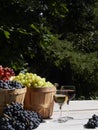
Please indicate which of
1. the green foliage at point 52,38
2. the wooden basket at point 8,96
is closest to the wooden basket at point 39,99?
the wooden basket at point 8,96

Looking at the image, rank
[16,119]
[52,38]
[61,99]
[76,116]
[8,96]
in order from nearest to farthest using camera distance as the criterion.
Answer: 1. [16,119]
2. [8,96]
3. [61,99]
4. [76,116]
5. [52,38]

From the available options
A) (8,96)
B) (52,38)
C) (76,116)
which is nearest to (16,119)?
(8,96)

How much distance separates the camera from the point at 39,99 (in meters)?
2.29

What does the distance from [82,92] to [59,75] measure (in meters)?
0.46

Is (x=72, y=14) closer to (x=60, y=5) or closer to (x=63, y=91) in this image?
(x=60, y=5)

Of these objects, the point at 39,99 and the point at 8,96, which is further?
the point at 39,99

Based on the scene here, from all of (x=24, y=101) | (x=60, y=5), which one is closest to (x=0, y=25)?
(x=60, y=5)

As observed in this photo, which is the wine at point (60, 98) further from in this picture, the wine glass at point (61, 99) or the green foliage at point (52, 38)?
the green foliage at point (52, 38)

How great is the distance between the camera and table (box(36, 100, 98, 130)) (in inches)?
84.0

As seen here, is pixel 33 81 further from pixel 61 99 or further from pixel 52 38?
pixel 52 38

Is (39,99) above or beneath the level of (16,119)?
above

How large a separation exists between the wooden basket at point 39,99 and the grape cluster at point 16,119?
201 mm

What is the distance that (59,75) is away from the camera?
729 cm

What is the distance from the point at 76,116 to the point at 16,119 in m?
0.53
